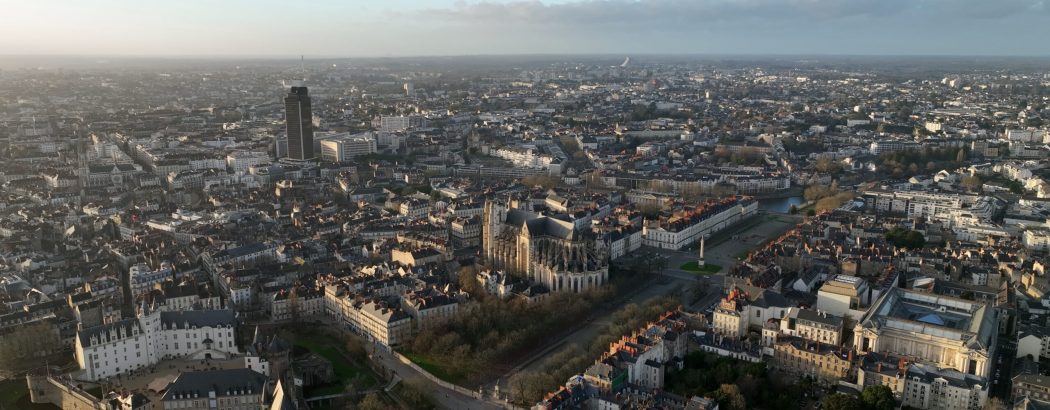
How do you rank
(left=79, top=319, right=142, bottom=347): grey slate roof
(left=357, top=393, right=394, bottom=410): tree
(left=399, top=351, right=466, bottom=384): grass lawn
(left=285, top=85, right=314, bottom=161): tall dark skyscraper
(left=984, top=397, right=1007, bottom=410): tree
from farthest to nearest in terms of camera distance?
(left=285, top=85, right=314, bottom=161): tall dark skyscraper
(left=399, top=351, right=466, bottom=384): grass lawn
(left=79, top=319, right=142, bottom=347): grey slate roof
(left=357, top=393, right=394, bottom=410): tree
(left=984, top=397, right=1007, bottom=410): tree

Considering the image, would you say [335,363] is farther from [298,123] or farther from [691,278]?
[298,123]

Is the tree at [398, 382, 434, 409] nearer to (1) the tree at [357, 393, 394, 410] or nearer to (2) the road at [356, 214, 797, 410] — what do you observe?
(2) the road at [356, 214, 797, 410]

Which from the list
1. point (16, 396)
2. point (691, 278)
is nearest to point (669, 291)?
point (691, 278)

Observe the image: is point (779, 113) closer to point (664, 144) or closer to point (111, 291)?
point (664, 144)

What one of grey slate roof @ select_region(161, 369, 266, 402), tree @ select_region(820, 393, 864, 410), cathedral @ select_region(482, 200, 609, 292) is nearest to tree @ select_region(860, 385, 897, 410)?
tree @ select_region(820, 393, 864, 410)

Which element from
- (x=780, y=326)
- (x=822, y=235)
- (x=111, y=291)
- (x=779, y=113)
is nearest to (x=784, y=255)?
(x=822, y=235)

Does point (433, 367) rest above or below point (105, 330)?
below
